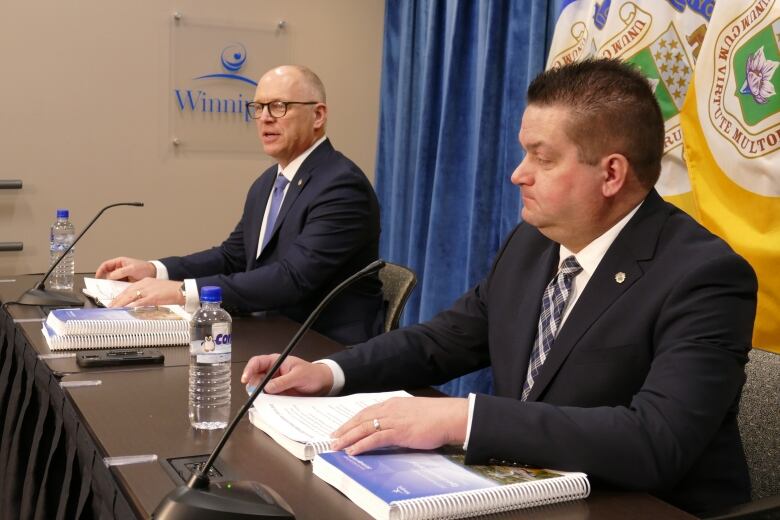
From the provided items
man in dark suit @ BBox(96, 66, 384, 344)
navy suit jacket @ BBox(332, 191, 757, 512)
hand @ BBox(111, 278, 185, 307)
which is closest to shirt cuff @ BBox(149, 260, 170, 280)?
man in dark suit @ BBox(96, 66, 384, 344)

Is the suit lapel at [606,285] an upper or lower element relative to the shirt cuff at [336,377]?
upper

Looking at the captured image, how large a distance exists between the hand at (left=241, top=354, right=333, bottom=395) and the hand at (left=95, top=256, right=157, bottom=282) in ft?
5.04

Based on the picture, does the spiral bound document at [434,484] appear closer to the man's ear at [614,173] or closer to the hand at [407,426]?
the hand at [407,426]

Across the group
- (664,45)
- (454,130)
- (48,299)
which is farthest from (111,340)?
(454,130)

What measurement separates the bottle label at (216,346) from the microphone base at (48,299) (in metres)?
1.23

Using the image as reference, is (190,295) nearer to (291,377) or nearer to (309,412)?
(291,377)

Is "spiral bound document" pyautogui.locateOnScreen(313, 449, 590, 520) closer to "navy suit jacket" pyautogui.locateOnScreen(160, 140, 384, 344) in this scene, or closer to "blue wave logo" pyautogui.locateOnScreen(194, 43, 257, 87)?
"navy suit jacket" pyautogui.locateOnScreen(160, 140, 384, 344)

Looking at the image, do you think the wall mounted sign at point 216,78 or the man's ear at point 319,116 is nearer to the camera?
the man's ear at point 319,116

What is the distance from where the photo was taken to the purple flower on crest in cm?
263

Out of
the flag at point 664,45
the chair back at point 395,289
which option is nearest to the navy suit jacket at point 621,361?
the chair back at point 395,289

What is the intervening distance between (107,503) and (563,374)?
853 mm

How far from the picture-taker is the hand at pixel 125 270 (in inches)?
126

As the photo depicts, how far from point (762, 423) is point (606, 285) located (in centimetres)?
55

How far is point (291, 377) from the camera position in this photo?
1.75 m
